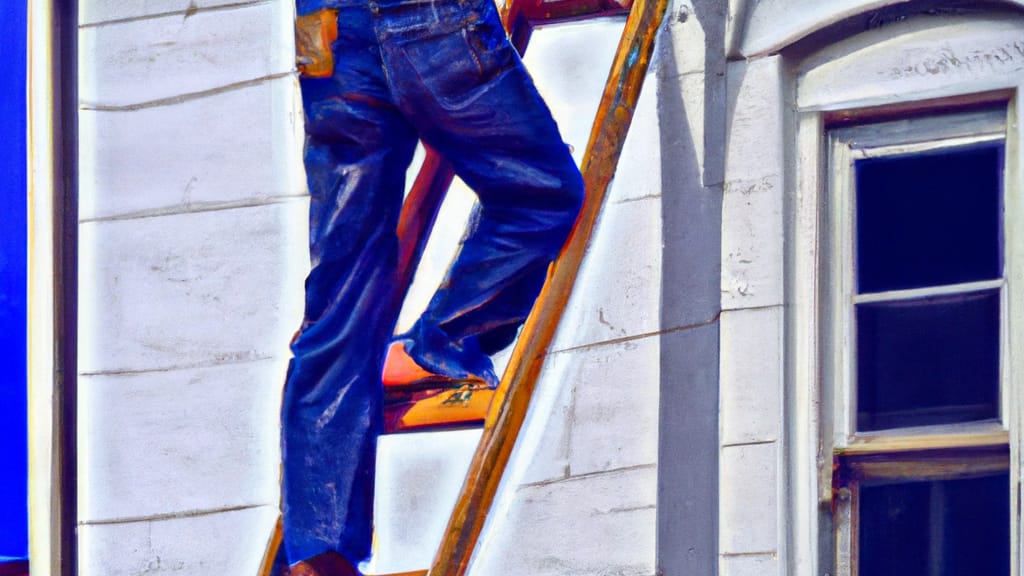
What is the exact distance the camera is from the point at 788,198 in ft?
19.8

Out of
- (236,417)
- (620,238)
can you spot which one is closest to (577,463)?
(620,238)

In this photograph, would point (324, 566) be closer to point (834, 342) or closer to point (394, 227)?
point (394, 227)

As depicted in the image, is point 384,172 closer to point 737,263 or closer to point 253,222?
point 253,222

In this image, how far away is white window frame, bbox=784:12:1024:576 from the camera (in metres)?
5.81

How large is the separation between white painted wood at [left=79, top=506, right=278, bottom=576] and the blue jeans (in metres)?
0.18

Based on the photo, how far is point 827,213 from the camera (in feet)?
19.8

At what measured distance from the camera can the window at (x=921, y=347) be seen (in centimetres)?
576

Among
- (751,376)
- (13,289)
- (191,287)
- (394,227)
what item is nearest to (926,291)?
(751,376)

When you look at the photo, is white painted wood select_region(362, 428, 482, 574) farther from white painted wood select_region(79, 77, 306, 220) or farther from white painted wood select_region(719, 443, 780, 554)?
white painted wood select_region(79, 77, 306, 220)

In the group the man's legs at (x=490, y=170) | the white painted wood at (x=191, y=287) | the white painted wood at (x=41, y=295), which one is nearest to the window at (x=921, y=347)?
the man's legs at (x=490, y=170)

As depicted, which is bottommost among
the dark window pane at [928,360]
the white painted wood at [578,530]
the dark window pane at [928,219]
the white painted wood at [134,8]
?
the white painted wood at [578,530]

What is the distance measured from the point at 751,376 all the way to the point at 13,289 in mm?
2284

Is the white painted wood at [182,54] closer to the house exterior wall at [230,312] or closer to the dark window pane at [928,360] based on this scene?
the house exterior wall at [230,312]

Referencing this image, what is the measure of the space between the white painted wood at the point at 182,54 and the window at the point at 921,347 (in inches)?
67.9
